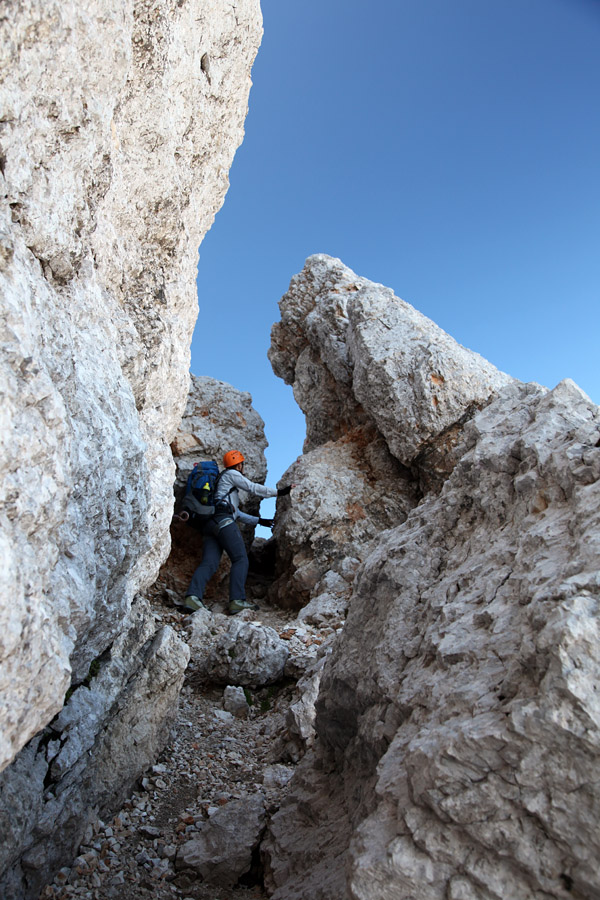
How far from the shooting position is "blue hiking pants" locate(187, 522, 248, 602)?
1334 centimetres

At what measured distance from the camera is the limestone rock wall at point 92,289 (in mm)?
3117

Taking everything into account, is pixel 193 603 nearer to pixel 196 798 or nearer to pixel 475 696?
pixel 196 798

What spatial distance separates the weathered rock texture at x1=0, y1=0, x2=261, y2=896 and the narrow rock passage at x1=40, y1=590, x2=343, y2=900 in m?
0.40

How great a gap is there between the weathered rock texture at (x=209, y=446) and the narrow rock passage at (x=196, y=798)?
166 inches

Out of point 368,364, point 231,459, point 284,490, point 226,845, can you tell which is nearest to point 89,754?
point 226,845

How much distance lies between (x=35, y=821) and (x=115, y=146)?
6334 millimetres

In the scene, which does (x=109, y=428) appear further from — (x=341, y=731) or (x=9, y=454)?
(x=341, y=731)

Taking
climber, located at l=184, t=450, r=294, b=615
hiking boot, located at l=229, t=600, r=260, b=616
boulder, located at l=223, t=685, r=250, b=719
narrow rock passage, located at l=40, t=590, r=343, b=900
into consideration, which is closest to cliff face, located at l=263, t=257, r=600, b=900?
narrow rock passage, located at l=40, t=590, r=343, b=900

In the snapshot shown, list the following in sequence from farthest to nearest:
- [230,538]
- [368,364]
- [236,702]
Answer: [368,364]
[230,538]
[236,702]

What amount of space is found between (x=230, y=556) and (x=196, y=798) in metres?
7.20

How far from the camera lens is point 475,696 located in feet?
10.5

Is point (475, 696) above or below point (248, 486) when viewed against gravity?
below

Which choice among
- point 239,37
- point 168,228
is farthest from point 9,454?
point 239,37

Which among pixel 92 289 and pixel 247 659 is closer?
pixel 92 289
